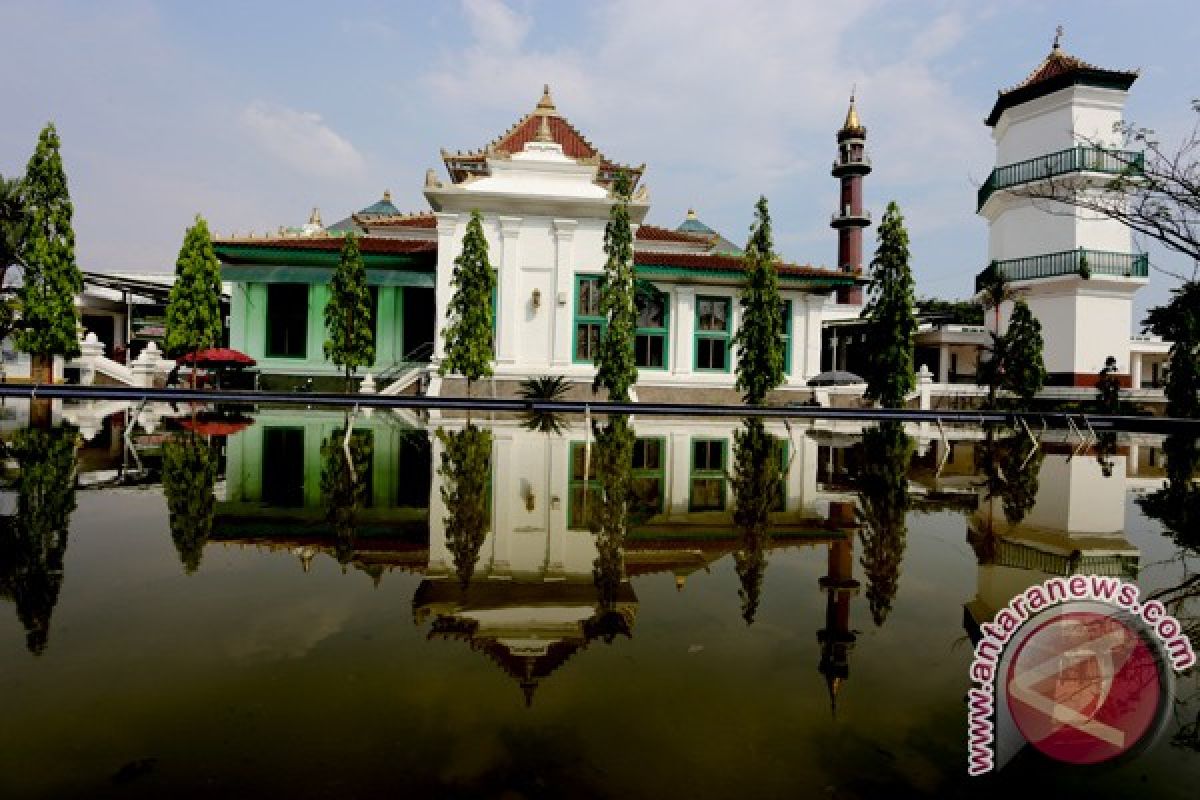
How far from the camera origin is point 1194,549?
5523mm

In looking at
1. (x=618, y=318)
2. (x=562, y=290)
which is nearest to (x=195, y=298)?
(x=562, y=290)

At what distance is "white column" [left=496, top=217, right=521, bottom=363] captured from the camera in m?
23.1

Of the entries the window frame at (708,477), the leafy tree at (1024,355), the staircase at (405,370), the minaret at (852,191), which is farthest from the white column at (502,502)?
the minaret at (852,191)

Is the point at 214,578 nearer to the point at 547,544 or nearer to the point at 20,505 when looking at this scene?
the point at 547,544

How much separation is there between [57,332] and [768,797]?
2897 centimetres

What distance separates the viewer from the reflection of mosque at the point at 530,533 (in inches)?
135

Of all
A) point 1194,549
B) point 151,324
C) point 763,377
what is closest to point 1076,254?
point 763,377

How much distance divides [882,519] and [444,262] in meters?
19.1

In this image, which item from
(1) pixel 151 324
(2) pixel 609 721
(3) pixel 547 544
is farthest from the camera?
(1) pixel 151 324

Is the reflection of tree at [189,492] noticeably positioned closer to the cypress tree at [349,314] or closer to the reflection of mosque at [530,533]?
the reflection of mosque at [530,533]

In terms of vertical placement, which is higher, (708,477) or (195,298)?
(195,298)

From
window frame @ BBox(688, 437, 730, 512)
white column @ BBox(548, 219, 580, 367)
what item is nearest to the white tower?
white column @ BBox(548, 219, 580, 367)

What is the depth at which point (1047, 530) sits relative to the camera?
6.16 m

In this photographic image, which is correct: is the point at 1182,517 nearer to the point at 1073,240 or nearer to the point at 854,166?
the point at 1073,240
